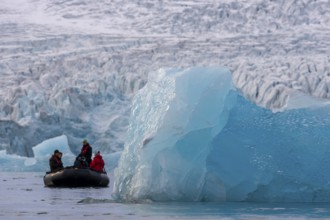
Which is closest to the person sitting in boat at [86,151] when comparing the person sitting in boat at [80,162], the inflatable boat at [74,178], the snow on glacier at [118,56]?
the person sitting in boat at [80,162]

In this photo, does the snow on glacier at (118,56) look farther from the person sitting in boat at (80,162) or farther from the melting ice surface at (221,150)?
the melting ice surface at (221,150)

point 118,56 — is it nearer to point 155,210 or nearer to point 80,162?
point 80,162

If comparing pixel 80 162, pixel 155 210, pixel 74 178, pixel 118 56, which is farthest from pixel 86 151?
pixel 118 56

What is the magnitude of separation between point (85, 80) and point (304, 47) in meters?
9.69

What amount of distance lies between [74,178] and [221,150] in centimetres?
699

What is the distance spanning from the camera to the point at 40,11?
5356 cm

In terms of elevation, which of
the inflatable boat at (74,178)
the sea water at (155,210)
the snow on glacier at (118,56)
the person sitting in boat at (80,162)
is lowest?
the snow on glacier at (118,56)

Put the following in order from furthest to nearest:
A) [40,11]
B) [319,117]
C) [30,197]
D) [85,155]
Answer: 1. [40,11]
2. [85,155]
3. [30,197]
4. [319,117]

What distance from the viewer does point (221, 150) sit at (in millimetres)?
12555

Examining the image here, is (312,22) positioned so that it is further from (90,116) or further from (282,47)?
(90,116)

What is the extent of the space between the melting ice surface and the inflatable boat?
6.24 meters

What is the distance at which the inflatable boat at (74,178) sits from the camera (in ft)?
62.4

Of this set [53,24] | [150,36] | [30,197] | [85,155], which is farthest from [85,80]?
[30,197]

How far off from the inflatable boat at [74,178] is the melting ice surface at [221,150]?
6.24 metres
